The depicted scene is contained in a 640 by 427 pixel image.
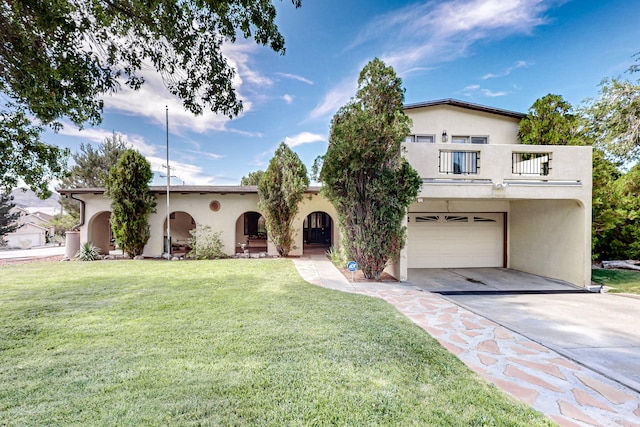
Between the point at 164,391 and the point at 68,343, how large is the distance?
2.65 meters

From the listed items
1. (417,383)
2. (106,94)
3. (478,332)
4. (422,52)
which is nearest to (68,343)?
(106,94)

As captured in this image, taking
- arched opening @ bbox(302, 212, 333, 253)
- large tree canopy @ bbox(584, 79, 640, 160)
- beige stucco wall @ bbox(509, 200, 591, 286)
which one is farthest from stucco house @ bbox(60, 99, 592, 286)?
arched opening @ bbox(302, 212, 333, 253)

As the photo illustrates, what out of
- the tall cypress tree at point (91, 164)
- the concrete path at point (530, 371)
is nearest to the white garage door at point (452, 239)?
the concrete path at point (530, 371)

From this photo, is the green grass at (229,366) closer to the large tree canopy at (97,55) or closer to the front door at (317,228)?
the large tree canopy at (97,55)

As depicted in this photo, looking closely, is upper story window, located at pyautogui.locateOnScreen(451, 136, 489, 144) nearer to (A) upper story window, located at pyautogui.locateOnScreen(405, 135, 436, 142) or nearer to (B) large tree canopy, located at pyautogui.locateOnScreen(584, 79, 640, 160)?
(A) upper story window, located at pyautogui.locateOnScreen(405, 135, 436, 142)

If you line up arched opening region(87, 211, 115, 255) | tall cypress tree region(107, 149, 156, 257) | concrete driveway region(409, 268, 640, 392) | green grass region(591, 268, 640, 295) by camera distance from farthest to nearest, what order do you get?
arched opening region(87, 211, 115, 255) → tall cypress tree region(107, 149, 156, 257) → green grass region(591, 268, 640, 295) → concrete driveway region(409, 268, 640, 392)

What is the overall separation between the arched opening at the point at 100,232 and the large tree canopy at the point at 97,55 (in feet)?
29.5

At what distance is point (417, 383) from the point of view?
327 centimetres

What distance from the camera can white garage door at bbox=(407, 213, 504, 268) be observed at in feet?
38.9

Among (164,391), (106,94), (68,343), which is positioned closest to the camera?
(164,391)

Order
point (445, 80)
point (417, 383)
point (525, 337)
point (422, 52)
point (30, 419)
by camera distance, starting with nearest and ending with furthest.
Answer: point (30, 419) → point (417, 383) → point (525, 337) → point (422, 52) → point (445, 80)

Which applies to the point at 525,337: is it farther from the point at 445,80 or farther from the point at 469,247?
the point at 445,80

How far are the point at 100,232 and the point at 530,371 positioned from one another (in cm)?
1974

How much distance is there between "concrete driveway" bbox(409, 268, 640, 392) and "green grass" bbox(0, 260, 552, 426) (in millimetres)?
2348
